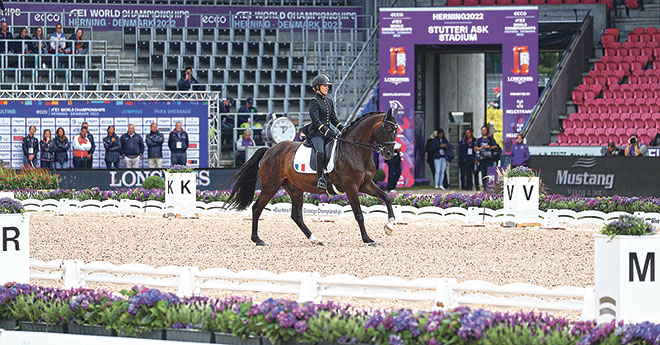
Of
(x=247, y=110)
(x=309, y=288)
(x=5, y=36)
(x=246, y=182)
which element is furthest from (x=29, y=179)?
(x=309, y=288)

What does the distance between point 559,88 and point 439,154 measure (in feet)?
13.8

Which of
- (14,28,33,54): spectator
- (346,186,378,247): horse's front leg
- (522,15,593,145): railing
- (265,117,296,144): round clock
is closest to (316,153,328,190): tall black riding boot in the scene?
(346,186,378,247): horse's front leg

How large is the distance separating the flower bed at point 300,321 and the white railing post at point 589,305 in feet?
1.30

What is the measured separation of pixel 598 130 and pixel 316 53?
9076 millimetres

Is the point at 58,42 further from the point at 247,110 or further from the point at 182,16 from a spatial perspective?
the point at 247,110

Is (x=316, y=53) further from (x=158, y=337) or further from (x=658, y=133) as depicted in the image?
(x=158, y=337)

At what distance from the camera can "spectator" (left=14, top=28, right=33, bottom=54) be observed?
31.6 m

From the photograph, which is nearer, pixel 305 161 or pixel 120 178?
pixel 305 161

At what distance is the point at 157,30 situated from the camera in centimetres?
3459

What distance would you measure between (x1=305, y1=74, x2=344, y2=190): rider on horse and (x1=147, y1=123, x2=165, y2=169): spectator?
1265 cm

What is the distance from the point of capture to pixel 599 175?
77.2ft

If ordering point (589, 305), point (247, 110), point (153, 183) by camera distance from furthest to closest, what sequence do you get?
point (247, 110), point (153, 183), point (589, 305)

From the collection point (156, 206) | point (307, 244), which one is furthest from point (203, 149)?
point (307, 244)

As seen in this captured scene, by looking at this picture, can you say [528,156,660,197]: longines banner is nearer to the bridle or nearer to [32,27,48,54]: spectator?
the bridle
